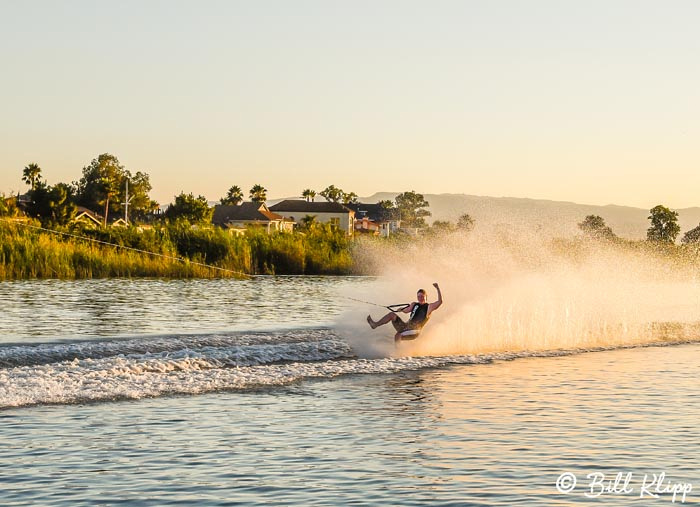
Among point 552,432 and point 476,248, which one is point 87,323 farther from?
point 476,248

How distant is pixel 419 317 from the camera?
23.4 meters

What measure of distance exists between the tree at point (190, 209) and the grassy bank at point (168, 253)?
87309 millimetres

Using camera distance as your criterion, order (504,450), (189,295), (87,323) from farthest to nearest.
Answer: (189,295), (87,323), (504,450)

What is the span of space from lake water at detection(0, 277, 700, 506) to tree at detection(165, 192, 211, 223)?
125 meters

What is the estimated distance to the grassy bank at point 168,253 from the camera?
157 feet

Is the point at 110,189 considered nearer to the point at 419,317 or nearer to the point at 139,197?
the point at 139,197

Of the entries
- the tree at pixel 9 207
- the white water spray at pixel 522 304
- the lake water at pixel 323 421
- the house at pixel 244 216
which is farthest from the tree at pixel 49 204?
the lake water at pixel 323 421

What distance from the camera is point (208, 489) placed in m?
10.7

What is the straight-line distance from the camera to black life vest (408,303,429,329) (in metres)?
23.3

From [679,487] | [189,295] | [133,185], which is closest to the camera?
[679,487]

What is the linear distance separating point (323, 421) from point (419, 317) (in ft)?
29.5

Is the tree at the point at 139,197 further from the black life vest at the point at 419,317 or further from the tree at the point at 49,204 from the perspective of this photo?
the black life vest at the point at 419,317

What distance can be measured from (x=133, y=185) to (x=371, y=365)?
147m

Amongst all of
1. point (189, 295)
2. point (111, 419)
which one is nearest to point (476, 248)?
point (189, 295)
